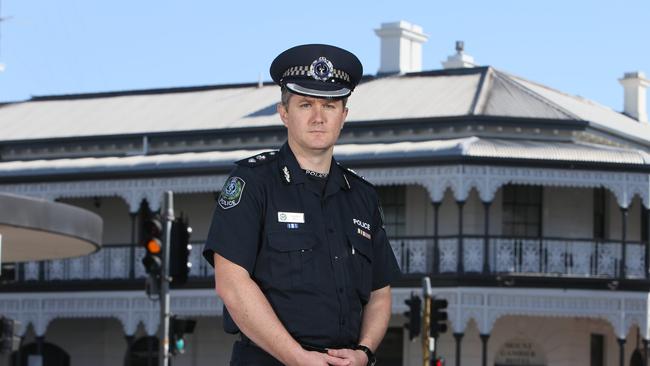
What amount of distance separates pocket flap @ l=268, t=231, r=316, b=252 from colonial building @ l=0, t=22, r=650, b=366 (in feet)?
112

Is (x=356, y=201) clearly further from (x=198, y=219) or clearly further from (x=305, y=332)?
(x=198, y=219)

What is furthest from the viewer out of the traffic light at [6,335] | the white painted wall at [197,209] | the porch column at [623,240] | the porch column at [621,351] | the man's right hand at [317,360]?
the white painted wall at [197,209]

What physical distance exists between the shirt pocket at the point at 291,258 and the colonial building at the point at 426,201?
34.1m

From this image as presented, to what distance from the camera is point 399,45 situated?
48656 millimetres

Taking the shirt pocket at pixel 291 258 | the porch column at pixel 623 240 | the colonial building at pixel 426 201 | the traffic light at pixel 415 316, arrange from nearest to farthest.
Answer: the shirt pocket at pixel 291 258 < the traffic light at pixel 415 316 < the porch column at pixel 623 240 < the colonial building at pixel 426 201

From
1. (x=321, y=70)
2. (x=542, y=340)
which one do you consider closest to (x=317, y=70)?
(x=321, y=70)

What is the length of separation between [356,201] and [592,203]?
3734 centimetres

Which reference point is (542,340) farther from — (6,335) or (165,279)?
(165,279)

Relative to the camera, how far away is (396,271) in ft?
22.7

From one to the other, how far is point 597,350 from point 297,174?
37993 mm

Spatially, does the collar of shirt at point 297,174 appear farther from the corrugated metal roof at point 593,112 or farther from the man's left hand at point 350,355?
the corrugated metal roof at point 593,112

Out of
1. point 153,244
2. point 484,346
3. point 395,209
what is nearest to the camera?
point 153,244

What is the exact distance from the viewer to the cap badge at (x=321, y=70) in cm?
Result: 653

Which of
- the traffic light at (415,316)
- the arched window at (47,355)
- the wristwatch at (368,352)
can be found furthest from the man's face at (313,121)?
the arched window at (47,355)
